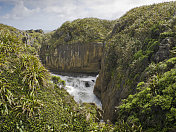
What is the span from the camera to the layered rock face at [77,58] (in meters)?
27.8

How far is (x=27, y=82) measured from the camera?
20.9 ft

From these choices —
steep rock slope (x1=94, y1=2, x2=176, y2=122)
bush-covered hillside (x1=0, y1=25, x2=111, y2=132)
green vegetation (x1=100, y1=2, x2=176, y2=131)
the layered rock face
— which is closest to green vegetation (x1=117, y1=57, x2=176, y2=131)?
green vegetation (x1=100, y1=2, x2=176, y2=131)

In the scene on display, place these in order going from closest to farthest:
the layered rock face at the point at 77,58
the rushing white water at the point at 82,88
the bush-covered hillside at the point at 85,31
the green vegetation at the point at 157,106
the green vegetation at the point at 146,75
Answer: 1. the green vegetation at the point at 157,106
2. the green vegetation at the point at 146,75
3. the rushing white water at the point at 82,88
4. the layered rock face at the point at 77,58
5. the bush-covered hillside at the point at 85,31

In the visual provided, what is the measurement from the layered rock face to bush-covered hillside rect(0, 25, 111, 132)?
20.2 m

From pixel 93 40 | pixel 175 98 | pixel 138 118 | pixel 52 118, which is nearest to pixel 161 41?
pixel 175 98

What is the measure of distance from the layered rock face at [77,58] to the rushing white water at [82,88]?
235 cm

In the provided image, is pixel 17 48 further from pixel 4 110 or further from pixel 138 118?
pixel 138 118

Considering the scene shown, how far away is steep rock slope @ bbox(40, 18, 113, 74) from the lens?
91.9 ft

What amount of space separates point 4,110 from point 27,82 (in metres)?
1.68

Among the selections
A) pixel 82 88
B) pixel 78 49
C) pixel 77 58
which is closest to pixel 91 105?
pixel 82 88

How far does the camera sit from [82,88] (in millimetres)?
23156

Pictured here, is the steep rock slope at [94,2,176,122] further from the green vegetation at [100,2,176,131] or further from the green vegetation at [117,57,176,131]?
the green vegetation at [117,57,176,131]

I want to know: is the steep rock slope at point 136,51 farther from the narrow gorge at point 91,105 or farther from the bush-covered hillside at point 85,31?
the bush-covered hillside at point 85,31


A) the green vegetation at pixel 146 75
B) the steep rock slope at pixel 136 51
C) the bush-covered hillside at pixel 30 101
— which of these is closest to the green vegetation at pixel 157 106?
Result: the green vegetation at pixel 146 75
